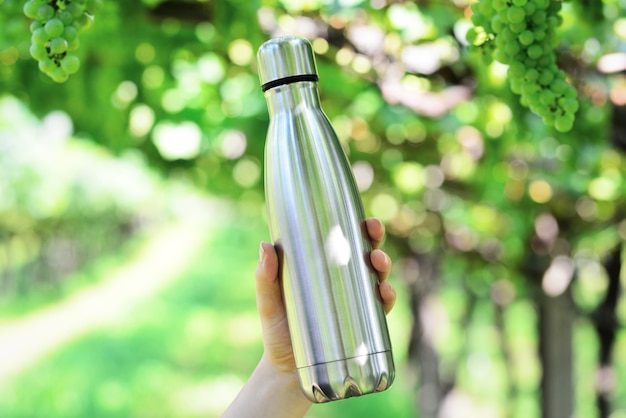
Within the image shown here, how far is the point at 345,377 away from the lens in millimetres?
905

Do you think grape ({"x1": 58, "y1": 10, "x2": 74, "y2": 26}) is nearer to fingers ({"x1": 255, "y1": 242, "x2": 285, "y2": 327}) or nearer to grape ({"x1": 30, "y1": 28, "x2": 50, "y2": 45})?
grape ({"x1": 30, "y1": 28, "x2": 50, "y2": 45})

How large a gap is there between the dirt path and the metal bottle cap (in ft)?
32.6

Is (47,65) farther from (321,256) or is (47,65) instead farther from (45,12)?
(321,256)

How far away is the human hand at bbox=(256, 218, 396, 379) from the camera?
0.97m

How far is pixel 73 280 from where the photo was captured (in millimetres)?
16781

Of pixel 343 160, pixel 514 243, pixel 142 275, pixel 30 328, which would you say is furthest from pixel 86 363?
pixel 343 160

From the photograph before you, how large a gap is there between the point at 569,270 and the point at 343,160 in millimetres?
2436

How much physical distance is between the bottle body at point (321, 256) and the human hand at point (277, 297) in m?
0.02

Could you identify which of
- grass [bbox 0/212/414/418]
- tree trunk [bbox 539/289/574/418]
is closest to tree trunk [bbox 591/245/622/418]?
tree trunk [bbox 539/289/574/418]

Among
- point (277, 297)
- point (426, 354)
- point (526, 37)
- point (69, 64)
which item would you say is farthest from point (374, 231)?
point (426, 354)

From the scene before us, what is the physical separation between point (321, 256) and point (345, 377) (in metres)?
0.13

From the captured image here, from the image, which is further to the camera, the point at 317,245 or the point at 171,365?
the point at 171,365

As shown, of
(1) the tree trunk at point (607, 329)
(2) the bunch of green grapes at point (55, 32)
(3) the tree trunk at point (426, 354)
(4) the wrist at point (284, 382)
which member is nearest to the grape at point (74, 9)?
(2) the bunch of green grapes at point (55, 32)

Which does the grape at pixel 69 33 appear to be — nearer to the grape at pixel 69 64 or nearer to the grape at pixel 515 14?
the grape at pixel 69 64
